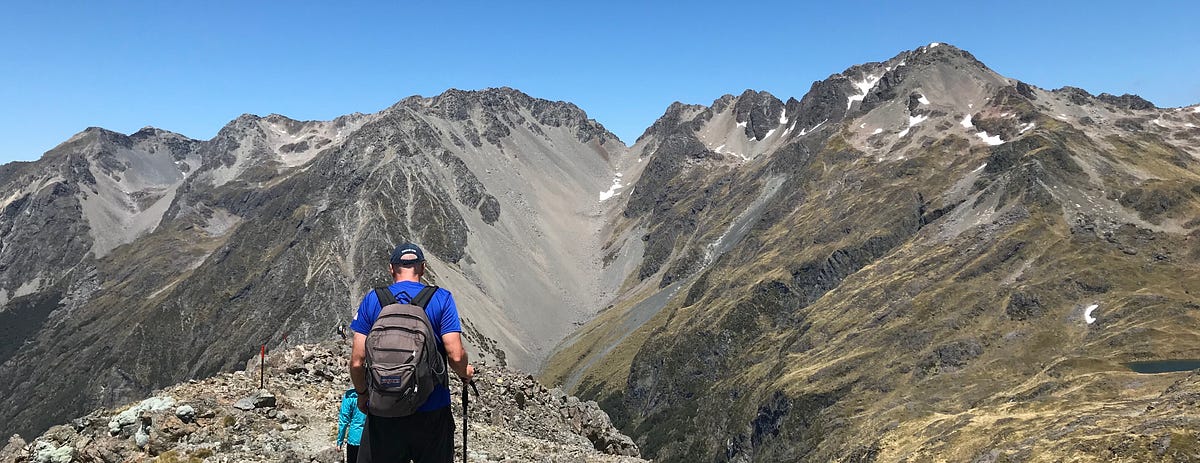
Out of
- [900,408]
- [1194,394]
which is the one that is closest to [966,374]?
[900,408]

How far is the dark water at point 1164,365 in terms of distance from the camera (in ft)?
433

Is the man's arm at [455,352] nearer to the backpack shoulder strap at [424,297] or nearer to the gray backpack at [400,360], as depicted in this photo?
the gray backpack at [400,360]

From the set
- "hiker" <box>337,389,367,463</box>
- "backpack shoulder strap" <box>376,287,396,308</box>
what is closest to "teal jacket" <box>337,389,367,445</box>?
"hiker" <box>337,389,367,463</box>

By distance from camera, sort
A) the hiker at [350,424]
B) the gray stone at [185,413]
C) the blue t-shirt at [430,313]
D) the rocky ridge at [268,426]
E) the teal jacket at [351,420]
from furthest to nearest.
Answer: the gray stone at [185,413] → the rocky ridge at [268,426] → the teal jacket at [351,420] → the hiker at [350,424] → the blue t-shirt at [430,313]

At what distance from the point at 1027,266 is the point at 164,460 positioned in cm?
21837

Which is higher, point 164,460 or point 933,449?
point 164,460

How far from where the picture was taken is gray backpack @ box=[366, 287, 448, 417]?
8.57m

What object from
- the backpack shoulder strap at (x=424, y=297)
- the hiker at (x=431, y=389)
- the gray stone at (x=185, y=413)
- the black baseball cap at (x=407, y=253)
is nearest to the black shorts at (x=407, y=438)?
the hiker at (x=431, y=389)

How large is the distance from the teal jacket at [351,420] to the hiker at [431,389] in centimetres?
774

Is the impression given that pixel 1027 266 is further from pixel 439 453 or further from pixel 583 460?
pixel 439 453

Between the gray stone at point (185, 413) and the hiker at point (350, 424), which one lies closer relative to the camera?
the hiker at point (350, 424)

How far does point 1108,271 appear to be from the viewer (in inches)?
6978

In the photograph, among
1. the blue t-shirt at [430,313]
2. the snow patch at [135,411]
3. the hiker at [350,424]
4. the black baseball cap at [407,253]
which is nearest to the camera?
the blue t-shirt at [430,313]

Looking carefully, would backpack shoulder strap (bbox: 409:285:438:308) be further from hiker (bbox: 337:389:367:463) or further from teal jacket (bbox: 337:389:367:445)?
teal jacket (bbox: 337:389:367:445)
